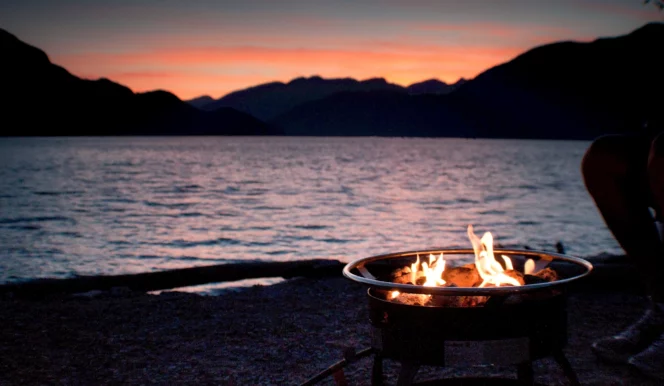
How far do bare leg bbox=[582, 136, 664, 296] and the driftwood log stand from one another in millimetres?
4662

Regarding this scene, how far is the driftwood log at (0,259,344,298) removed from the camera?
746cm

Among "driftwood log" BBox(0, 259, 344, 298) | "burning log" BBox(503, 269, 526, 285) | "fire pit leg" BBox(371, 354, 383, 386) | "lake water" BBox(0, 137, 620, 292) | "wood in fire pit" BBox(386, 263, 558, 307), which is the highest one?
"burning log" BBox(503, 269, 526, 285)

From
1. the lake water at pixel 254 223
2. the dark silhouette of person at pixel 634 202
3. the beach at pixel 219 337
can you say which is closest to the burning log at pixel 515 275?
the dark silhouette of person at pixel 634 202

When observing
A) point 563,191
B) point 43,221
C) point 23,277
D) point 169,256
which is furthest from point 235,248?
point 563,191

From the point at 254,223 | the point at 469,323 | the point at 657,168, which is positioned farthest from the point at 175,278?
the point at 254,223

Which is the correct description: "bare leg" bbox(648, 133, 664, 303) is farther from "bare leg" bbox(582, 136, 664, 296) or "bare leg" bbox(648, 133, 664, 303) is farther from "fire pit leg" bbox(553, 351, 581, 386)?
"fire pit leg" bbox(553, 351, 581, 386)

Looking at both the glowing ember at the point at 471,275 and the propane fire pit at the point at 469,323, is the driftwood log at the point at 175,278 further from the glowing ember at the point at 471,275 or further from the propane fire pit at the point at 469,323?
the propane fire pit at the point at 469,323

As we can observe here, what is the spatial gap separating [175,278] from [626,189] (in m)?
5.48

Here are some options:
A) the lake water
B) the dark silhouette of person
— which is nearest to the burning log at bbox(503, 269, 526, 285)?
the dark silhouette of person

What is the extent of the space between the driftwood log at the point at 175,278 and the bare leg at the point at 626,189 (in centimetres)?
466

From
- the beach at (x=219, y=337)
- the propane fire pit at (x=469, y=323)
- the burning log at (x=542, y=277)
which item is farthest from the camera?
the beach at (x=219, y=337)

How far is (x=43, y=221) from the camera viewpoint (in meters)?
24.7

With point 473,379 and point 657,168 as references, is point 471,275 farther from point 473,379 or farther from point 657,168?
point 657,168

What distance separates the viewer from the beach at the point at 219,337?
Answer: 449 centimetres
